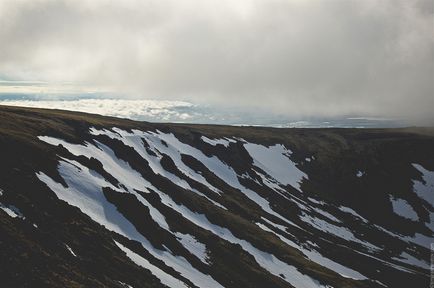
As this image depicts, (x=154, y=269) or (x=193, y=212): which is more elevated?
(x=193, y=212)

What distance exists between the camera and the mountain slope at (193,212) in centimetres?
3909

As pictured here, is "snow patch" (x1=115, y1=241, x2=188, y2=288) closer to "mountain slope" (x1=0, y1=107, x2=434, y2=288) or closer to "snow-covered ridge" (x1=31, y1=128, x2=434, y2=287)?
"snow-covered ridge" (x1=31, y1=128, x2=434, y2=287)

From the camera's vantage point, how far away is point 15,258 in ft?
100

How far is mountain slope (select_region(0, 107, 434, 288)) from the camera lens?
39.1m

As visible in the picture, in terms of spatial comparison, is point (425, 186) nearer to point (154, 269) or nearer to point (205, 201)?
point (205, 201)

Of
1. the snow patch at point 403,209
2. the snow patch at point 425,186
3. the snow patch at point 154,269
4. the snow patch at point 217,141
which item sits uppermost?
the snow patch at point 217,141

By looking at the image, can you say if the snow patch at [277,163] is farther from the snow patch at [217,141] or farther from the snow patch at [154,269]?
the snow patch at [154,269]

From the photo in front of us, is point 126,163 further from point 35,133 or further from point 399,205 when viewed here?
point 399,205

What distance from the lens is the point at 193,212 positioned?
7050cm

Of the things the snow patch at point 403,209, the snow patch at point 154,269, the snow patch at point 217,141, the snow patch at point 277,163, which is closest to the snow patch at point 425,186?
the snow patch at point 403,209

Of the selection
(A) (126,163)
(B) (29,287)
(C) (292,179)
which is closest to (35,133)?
(A) (126,163)

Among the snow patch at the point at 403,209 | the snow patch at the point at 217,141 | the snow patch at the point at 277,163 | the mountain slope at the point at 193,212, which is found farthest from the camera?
the snow patch at the point at 277,163

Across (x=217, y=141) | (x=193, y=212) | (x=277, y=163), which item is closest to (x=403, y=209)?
(x=277, y=163)

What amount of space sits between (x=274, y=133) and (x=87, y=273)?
154m
